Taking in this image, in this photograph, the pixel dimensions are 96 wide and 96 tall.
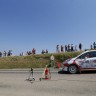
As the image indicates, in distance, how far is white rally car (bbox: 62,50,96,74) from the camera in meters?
21.1

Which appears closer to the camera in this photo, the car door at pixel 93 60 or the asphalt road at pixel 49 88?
the asphalt road at pixel 49 88

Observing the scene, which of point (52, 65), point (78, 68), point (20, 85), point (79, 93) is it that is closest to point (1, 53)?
point (52, 65)

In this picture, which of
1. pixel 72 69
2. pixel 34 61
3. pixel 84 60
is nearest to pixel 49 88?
pixel 72 69

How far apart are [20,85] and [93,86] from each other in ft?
14.0

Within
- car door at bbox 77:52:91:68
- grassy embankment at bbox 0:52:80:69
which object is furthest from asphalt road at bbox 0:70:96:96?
grassy embankment at bbox 0:52:80:69

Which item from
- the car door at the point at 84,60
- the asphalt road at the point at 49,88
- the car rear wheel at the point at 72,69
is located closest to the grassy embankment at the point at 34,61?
the car rear wheel at the point at 72,69

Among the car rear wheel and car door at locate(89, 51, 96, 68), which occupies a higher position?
car door at locate(89, 51, 96, 68)

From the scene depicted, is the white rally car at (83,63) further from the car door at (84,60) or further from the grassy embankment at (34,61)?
the grassy embankment at (34,61)

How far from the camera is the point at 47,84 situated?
16.2 metres

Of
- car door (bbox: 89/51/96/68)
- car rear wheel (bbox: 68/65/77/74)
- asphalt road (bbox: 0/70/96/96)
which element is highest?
car door (bbox: 89/51/96/68)

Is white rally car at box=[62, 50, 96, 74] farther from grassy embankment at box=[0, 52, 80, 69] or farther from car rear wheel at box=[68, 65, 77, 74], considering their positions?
grassy embankment at box=[0, 52, 80, 69]

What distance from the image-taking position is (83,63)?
69.6 feet

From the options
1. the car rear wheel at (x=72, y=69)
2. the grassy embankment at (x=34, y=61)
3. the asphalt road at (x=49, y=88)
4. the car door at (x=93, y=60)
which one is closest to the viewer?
the asphalt road at (x=49, y=88)

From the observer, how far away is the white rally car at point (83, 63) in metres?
21.1
